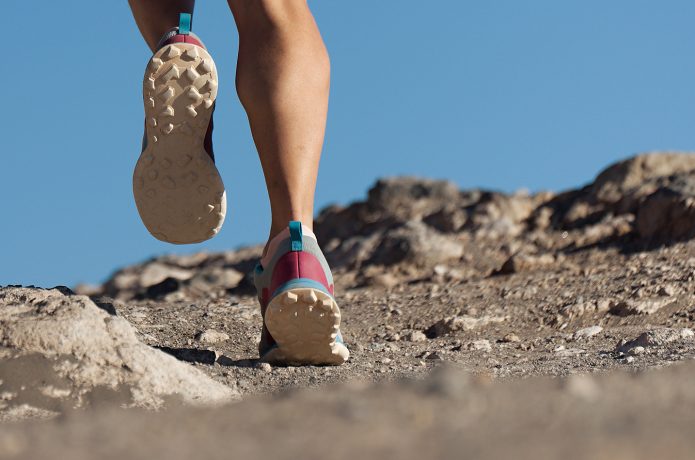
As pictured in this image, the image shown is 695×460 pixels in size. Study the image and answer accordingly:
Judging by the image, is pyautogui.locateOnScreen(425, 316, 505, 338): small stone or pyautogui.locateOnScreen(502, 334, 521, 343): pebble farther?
pyautogui.locateOnScreen(425, 316, 505, 338): small stone

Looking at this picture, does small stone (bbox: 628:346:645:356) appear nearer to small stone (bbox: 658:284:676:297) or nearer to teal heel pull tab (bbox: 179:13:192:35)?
small stone (bbox: 658:284:676:297)

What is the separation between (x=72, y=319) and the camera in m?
2.52

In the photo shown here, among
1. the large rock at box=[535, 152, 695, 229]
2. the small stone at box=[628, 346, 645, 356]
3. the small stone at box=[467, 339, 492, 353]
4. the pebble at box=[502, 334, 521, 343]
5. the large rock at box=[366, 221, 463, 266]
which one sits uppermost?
the large rock at box=[535, 152, 695, 229]

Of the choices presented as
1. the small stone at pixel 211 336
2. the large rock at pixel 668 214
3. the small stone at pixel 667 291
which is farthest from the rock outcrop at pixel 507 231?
the small stone at pixel 211 336

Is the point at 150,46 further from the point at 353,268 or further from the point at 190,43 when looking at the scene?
the point at 353,268

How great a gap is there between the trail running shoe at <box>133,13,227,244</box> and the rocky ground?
0.33 metres

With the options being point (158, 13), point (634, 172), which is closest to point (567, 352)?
point (158, 13)

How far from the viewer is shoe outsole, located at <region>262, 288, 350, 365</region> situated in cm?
278

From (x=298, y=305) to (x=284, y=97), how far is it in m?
0.58

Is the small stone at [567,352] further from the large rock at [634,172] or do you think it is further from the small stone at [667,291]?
the large rock at [634,172]

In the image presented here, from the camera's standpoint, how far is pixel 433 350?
352cm

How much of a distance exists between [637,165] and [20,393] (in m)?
6.11

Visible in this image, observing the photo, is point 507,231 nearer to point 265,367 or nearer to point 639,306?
point 639,306

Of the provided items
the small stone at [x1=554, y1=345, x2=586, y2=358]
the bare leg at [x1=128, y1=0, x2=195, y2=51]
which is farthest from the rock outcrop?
the bare leg at [x1=128, y1=0, x2=195, y2=51]
